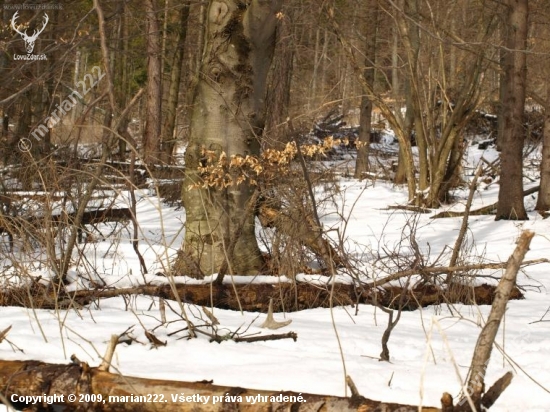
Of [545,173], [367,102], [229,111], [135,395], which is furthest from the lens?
[367,102]

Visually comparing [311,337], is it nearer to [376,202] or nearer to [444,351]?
[444,351]

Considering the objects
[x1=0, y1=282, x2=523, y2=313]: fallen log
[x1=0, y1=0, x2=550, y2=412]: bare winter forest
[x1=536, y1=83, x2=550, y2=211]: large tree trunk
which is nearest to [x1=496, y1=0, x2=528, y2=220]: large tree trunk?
[x1=0, y1=0, x2=550, y2=412]: bare winter forest

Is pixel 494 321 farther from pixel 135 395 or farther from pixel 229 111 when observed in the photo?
pixel 229 111

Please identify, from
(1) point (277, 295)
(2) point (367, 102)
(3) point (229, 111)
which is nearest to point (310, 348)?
(1) point (277, 295)

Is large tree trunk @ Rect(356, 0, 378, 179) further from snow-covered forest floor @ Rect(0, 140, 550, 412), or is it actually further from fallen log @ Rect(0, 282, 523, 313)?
snow-covered forest floor @ Rect(0, 140, 550, 412)

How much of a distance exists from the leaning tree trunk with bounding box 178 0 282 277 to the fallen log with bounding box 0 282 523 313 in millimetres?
918

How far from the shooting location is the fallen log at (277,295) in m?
4.45

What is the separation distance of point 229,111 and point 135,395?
141 inches

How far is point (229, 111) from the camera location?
579 cm

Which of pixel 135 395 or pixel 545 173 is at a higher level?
pixel 545 173

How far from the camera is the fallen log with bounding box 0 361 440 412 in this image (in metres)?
2.36

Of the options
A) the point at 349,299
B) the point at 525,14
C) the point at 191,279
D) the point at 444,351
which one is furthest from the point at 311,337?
the point at 525,14

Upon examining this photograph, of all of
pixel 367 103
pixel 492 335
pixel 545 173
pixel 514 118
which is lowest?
pixel 492 335

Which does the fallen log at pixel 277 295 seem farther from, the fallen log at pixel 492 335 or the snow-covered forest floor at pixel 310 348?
the fallen log at pixel 492 335
